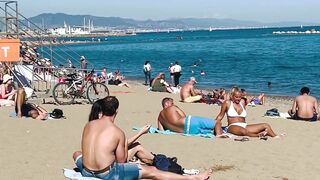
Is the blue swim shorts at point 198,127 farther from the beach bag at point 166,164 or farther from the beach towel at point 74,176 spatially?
the beach towel at point 74,176

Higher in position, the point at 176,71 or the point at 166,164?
the point at 166,164

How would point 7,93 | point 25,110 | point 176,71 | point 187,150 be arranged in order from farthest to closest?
point 176,71 → point 7,93 → point 25,110 → point 187,150

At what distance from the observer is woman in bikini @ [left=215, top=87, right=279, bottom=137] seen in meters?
10.4

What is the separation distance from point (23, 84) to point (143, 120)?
6589 mm

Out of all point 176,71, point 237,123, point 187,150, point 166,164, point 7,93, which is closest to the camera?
point 166,164

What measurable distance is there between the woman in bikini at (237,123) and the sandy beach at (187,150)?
19 cm

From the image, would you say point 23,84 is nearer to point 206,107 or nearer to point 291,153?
point 206,107

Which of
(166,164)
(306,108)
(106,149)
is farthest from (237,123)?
(106,149)

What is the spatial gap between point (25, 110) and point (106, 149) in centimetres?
728

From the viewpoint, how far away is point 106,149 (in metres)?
5.92

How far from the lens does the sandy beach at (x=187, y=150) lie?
25.6ft

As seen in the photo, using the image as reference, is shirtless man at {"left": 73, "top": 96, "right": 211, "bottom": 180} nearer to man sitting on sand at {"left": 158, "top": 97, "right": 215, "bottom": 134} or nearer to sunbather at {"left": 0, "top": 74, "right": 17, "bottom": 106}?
man sitting on sand at {"left": 158, "top": 97, "right": 215, "bottom": 134}

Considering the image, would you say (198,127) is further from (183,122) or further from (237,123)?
(237,123)

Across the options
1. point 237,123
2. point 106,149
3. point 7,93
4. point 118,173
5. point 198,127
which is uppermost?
point 106,149
